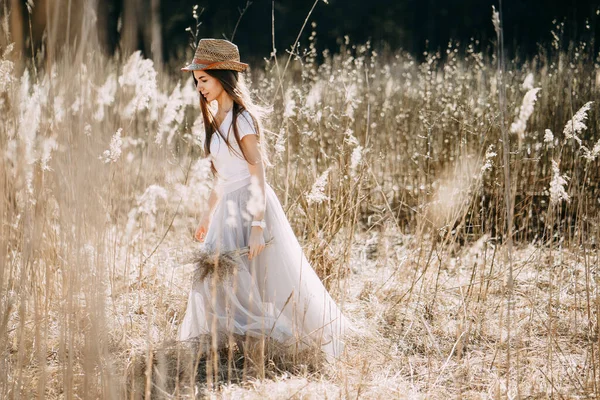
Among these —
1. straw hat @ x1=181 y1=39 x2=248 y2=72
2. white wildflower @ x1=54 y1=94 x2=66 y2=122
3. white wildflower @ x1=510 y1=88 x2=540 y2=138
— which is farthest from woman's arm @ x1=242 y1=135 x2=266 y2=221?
white wildflower @ x1=510 y1=88 x2=540 y2=138

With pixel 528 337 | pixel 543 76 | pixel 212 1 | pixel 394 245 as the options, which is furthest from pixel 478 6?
pixel 528 337

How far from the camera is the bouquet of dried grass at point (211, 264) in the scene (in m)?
1.61

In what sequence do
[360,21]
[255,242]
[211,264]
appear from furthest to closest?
[360,21], [255,242], [211,264]

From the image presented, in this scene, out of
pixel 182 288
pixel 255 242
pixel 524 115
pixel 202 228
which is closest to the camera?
pixel 524 115

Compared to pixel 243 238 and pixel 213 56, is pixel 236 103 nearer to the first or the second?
pixel 213 56

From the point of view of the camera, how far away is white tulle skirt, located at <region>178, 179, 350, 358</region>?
1820mm

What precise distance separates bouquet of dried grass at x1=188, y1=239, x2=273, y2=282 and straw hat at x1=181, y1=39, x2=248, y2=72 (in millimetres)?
563

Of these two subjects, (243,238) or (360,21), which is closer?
(243,238)

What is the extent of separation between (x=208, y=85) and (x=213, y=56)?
0.09 m

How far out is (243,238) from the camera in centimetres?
188

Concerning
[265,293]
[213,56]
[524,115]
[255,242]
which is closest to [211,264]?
[255,242]

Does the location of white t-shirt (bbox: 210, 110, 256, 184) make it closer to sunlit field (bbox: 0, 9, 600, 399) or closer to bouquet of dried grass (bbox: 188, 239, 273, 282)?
sunlit field (bbox: 0, 9, 600, 399)

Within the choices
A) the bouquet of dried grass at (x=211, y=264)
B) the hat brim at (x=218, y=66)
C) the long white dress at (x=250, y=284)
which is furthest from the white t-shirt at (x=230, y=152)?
the bouquet of dried grass at (x=211, y=264)

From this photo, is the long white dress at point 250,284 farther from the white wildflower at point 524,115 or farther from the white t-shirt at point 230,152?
the white wildflower at point 524,115
